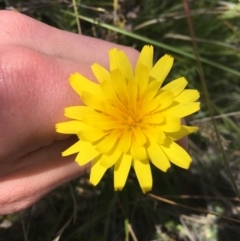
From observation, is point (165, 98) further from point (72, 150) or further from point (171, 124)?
point (72, 150)

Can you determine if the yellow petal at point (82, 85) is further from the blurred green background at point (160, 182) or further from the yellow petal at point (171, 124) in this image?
the blurred green background at point (160, 182)

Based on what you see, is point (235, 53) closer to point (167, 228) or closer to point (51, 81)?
point (167, 228)

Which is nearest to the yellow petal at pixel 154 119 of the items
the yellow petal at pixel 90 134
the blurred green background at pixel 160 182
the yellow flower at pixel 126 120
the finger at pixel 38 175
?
Result: the yellow flower at pixel 126 120

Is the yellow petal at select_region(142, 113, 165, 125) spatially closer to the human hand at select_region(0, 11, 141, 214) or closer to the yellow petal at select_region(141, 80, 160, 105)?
the yellow petal at select_region(141, 80, 160, 105)

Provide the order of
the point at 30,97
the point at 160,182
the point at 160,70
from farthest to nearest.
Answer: the point at 160,182 → the point at 160,70 → the point at 30,97

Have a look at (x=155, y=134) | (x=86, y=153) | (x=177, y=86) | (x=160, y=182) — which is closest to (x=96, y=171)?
(x=86, y=153)

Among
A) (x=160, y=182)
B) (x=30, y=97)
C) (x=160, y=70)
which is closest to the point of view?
(x=30, y=97)

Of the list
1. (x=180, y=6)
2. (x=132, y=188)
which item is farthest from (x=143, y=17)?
(x=132, y=188)
